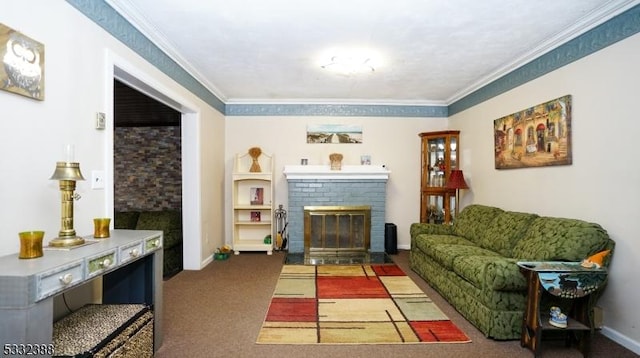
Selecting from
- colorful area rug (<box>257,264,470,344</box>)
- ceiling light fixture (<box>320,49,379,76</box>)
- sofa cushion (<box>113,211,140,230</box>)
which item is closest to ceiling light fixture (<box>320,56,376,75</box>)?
ceiling light fixture (<box>320,49,379,76</box>)

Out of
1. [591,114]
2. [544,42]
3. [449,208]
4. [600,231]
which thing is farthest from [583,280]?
[449,208]

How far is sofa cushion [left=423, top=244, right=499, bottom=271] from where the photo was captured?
307 centimetres

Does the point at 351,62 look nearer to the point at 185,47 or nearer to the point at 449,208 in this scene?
the point at 185,47

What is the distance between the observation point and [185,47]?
322 cm

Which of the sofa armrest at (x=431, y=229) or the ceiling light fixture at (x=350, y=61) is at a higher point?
the ceiling light fixture at (x=350, y=61)

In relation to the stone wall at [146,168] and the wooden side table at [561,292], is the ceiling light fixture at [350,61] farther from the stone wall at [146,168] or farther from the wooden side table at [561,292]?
the stone wall at [146,168]

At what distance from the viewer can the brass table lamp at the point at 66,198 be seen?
1.66 metres

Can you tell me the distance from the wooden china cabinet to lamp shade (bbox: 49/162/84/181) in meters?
4.62

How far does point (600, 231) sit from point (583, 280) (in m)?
0.54

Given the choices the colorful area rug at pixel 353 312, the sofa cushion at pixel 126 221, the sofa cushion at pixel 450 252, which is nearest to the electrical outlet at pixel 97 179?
the colorful area rug at pixel 353 312

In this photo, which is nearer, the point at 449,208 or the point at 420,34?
the point at 420,34

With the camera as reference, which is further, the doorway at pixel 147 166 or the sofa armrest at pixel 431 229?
the doorway at pixel 147 166

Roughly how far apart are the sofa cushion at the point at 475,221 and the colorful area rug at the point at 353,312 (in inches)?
36.2

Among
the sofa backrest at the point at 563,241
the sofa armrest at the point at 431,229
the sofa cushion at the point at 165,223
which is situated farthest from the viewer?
the sofa cushion at the point at 165,223
